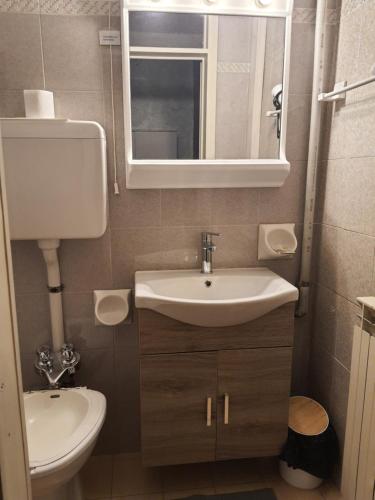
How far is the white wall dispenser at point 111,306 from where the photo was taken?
5.39 feet

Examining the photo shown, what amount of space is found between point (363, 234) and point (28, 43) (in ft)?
4.69

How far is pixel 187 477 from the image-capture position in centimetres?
168

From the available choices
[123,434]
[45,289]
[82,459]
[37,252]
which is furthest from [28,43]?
[123,434]

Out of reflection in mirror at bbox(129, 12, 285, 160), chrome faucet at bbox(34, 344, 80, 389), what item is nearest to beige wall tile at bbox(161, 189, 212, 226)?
reflection in mirror at bbox(129, 12, 285, 160)

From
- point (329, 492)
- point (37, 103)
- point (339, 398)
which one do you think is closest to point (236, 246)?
point (339, 398)

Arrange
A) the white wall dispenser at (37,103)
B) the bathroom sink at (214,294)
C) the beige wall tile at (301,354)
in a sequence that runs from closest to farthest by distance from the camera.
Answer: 1. the bathroom sink at (214,294)
2. the white wall dispenser at (37,103)
3. the beige wall tile at (301,354)

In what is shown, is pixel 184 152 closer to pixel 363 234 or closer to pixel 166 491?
pixel 363 234

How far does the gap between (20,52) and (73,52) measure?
0.19m

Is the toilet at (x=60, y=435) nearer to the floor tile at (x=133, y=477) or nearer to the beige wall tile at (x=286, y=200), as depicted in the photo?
the floor tile at (x=133, y=477)

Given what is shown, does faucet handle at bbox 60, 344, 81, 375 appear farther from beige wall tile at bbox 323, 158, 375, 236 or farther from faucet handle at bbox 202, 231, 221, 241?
beige wall tile at bbox 323, 158, 375, 236

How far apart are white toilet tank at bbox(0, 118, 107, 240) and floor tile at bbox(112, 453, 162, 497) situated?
107cm

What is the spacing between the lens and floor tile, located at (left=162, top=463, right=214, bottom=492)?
64.7 inches

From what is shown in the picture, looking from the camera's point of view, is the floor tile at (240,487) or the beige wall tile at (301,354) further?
the beige wall tile at (301,354)

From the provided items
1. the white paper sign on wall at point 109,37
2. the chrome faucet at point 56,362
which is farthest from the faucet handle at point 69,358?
the white paper sign on wall at point 109,37
